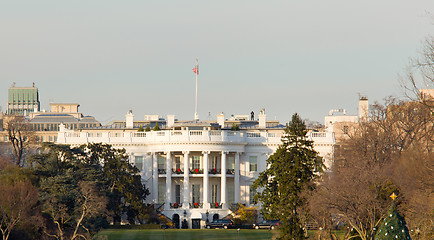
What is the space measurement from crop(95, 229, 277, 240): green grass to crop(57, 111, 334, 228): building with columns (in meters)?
13.6

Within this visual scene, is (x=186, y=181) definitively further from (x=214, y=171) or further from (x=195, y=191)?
(x=214, y=171)

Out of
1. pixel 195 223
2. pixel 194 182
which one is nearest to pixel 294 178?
pixel 195 223

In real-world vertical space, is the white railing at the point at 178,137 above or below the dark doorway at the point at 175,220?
above

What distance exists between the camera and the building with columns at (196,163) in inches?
4311

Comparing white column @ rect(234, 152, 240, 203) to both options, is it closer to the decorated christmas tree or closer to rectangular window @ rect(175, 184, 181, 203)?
rectangular window @ rect(175, 184, 181, 203)

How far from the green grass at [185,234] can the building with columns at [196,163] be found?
537 inches

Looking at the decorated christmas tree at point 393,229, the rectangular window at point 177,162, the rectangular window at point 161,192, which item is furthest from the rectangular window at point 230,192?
the decorated christmas tree at point 393,229

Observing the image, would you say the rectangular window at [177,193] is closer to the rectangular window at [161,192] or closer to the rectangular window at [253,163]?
the rectangular window at [161,192]

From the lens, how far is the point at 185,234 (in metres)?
89.6

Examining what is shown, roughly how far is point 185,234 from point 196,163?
920 inches

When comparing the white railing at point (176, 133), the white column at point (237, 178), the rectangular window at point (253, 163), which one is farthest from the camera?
the rectangular window at point (253, 163)

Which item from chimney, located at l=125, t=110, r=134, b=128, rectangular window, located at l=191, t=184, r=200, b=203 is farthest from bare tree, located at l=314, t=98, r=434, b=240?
chimney, located at l=125, t=110, r=134, b=128

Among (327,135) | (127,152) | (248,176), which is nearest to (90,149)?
(127,152)

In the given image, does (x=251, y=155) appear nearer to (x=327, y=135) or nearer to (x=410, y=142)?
(x=327, y=135)
